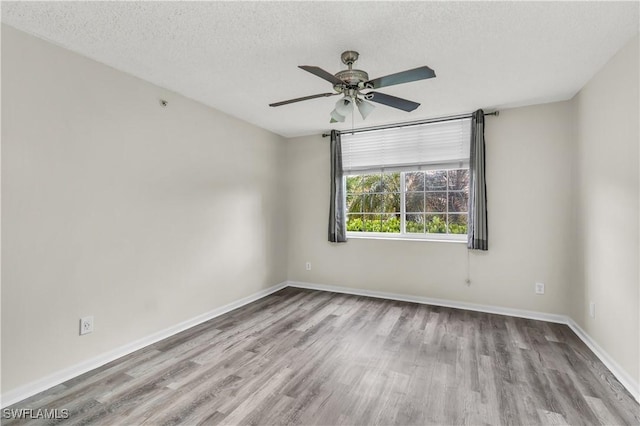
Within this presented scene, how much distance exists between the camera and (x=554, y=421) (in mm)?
1802

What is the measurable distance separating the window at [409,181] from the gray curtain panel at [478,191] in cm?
17

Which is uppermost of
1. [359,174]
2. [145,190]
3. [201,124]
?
[201,124]

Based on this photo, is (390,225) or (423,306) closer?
(423,306)

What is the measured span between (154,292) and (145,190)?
98 centimetres

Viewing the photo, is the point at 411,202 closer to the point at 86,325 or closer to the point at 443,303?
the point at 443,303

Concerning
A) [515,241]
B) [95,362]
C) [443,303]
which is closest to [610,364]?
[515,241]

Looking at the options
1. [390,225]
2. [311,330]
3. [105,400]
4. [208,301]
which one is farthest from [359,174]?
[105,400]

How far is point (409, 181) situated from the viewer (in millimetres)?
4293

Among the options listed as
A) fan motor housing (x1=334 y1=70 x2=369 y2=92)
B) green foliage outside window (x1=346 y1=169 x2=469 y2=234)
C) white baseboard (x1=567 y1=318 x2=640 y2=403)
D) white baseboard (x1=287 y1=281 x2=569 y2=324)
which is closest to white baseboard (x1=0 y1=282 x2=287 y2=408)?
white baseboard (x1=287 y1=281 x2=569 y2=324)

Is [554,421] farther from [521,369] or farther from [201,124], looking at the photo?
[201,124]

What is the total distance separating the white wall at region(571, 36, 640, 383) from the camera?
83.5 inches

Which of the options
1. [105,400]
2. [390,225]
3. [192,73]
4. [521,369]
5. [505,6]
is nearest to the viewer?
[505,6]

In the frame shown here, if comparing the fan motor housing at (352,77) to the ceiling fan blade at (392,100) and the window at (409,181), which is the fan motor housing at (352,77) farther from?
the window at (409,181)

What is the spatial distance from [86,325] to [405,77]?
301 centimetres
